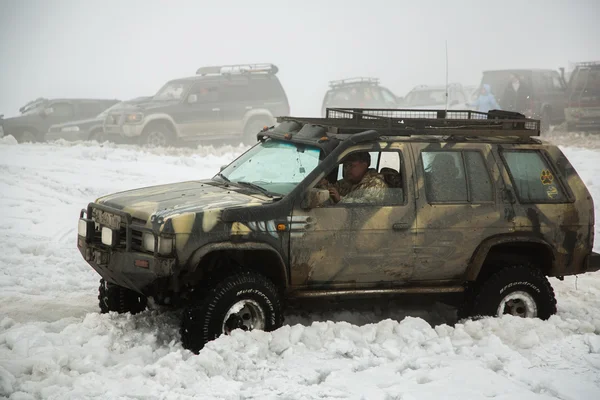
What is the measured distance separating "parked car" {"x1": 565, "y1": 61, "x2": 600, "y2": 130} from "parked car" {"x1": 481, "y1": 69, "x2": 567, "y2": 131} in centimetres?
55

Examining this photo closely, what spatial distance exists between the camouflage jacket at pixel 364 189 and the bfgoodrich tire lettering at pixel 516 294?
1.29 m

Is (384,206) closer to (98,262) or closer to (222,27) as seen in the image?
(98,262)

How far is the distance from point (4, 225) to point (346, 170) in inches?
226

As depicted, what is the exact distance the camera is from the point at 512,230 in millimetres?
7152

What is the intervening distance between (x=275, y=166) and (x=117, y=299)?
70.4 inches

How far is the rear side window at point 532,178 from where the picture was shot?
7.29m

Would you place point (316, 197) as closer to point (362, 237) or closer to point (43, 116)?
point (362, 237)

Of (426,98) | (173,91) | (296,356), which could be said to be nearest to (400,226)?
(296,356)

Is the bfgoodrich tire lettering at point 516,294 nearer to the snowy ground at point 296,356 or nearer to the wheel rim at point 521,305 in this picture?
the wheel rim at point 521,305

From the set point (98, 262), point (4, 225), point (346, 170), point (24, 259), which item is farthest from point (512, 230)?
point (4, 225)

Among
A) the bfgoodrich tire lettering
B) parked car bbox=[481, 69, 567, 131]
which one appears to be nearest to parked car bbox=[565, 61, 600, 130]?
parked car bbox=[481, 69, 567, 131]

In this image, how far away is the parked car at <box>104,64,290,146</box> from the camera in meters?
19.4

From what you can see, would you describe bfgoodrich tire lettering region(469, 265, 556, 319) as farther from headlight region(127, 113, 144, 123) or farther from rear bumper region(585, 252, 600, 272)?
headlight region(127, 113, 144, 123)

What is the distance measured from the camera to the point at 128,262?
20.5 feet
